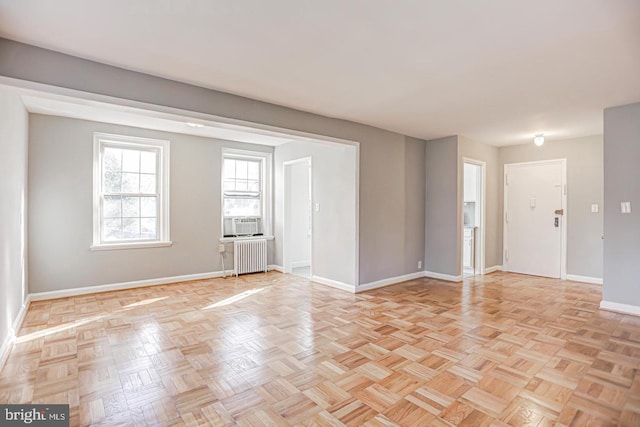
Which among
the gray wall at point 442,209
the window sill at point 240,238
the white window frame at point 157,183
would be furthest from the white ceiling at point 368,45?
the window sill at point 240,238

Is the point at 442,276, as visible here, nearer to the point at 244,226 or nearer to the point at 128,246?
the point at 244,226

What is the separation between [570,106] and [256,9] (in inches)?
147

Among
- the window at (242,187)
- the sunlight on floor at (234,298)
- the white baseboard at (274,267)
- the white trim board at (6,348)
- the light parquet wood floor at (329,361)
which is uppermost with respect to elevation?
the window at (242,187)

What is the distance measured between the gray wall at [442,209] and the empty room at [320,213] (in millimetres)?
48

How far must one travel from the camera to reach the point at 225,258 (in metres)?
5.92

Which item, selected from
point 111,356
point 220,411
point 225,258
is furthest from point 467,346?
point 225,258

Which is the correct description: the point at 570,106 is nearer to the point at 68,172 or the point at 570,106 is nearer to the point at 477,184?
Result: the point at 477,184

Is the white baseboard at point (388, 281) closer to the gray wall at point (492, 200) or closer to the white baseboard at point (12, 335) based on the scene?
the gray wall at point (492, 200)

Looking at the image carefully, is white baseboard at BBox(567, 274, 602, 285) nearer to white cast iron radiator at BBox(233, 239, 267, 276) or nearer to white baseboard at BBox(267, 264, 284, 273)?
white baseboard at BBox(267, 264, 284, 273)

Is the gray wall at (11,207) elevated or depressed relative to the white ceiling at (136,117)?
depressed

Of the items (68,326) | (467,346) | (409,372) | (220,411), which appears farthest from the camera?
(68,326)

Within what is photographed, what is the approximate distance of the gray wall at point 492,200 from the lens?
5.95 m

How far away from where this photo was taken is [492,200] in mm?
6199

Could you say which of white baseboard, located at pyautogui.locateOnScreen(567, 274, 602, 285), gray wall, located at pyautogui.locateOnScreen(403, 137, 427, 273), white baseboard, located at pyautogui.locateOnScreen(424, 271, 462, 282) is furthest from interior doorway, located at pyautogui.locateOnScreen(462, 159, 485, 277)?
white baseboard, located at pyautogui.locateOnScreen(567, 274, 602, 285)
